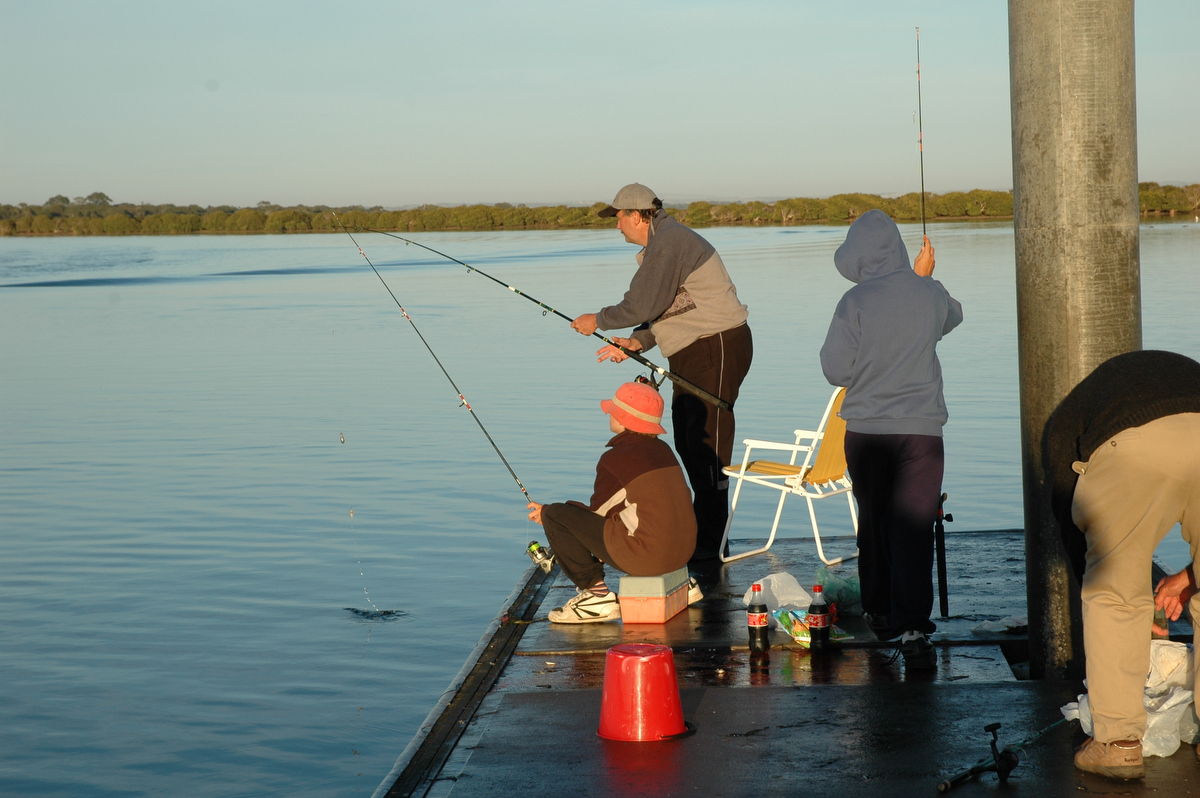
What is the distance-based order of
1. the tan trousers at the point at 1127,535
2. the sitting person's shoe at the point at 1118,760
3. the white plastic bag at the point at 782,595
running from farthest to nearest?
the white plastic bag at the point at 782,595, the sitting person's shoe at the point at 1118,760, the tan trousers at the point at 1127,535

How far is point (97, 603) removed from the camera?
269 inches

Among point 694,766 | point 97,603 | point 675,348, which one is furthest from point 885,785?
point 97,603

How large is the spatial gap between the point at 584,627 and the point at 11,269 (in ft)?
164

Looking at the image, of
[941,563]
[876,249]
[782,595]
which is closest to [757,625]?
[782,595]

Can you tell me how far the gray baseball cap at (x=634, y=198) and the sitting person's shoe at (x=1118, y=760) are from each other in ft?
11.6

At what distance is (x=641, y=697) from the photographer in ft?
11.8

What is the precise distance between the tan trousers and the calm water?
8.81 ft

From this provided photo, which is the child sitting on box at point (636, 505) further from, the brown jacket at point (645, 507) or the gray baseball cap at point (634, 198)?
the gray baseball cap at point (634, 198)

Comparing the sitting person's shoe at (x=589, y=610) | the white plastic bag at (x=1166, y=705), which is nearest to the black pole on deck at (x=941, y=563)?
the white plastic bag at (x=1166, y=705)

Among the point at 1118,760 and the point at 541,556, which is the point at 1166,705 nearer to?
the point at 1118,760

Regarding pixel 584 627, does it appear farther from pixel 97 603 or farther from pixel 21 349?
pixel 21 349

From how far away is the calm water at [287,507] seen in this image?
511 cm

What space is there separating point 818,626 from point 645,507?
0.84m

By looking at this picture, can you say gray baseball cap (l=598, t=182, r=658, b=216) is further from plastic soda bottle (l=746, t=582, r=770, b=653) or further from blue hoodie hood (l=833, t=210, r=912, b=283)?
plastic soda bottle (l=746, t=582, r=770, b=653)
